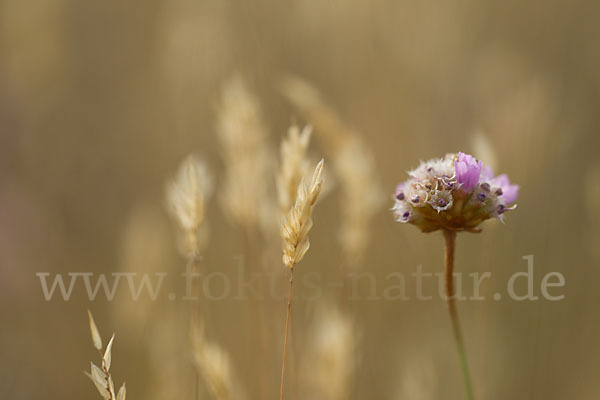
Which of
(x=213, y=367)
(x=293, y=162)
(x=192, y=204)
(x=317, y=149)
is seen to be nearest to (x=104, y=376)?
(x=213, y=367)

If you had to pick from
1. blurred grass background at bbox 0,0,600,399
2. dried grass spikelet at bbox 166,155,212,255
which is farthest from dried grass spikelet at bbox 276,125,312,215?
blurred grass background at bbox 0,0,600,399

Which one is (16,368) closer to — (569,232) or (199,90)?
(199,90)

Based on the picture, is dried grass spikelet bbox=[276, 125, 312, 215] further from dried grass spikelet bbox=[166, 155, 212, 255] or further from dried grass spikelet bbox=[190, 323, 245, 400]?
dried grass spikelet bbox=[190, 323, 245, 400]

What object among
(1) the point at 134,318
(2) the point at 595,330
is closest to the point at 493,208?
(1) the point at 134,318

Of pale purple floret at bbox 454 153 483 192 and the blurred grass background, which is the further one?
the blurred grass background

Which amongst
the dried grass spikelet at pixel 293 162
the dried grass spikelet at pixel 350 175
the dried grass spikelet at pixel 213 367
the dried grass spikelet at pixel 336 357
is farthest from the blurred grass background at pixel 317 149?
the dried grass spikelet at pixel 293 162

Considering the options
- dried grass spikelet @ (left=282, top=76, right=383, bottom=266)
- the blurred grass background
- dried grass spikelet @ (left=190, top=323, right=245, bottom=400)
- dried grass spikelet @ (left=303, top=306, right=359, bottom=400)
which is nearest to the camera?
dried grass spikelet @ (left=190, top=323, right=245, bottom=400)
